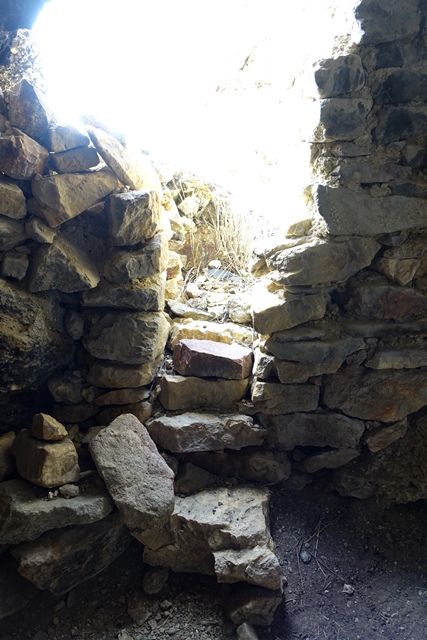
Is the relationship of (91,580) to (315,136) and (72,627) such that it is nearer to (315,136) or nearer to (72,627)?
(72,627)

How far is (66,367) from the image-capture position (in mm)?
2330

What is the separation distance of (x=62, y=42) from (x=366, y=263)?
173 centimetres

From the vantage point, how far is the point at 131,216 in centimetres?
211

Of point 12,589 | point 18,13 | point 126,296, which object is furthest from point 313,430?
point 18,13

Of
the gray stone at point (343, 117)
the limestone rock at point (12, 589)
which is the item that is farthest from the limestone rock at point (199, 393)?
the gray stone at point (343, 117)

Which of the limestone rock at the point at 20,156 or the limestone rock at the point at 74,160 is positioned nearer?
the limestone rock at the point at 20,156

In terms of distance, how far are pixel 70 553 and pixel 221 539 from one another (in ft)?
2.18

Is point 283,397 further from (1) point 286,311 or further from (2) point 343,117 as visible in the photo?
(2) point 343,117

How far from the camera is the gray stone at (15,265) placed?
1.96 meters

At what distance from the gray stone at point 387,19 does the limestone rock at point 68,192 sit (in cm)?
125

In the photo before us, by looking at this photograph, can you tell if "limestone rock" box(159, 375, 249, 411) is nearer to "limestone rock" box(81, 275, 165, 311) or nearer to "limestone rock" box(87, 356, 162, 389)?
"limestone rock" box(87, 356, 162, 389)

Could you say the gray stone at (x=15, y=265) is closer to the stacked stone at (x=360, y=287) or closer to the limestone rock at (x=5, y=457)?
the limestone rock at (x=5, y=457)

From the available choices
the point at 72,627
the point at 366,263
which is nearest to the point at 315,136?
the point at 366,263

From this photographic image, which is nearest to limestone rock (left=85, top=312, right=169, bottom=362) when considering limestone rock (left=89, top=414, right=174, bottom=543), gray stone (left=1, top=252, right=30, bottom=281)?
limestone rock (left=89, top=414, right=174, bottom=543)
